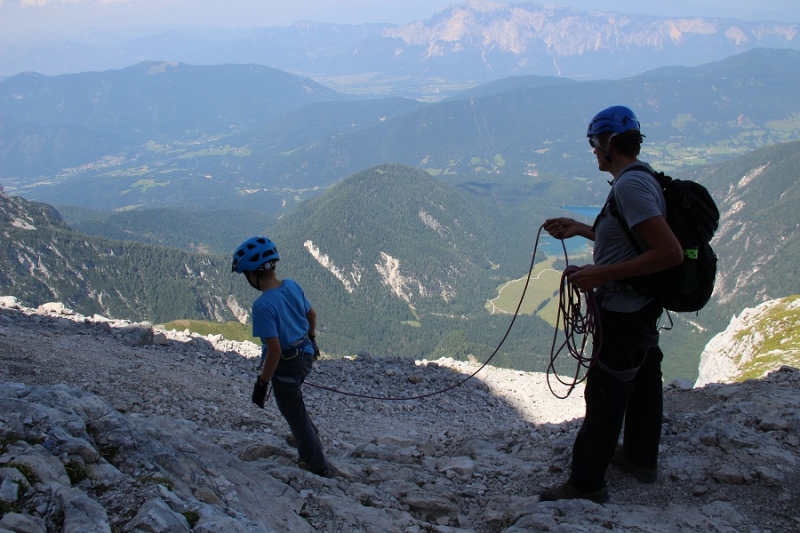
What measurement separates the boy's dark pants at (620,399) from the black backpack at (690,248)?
374 millimetres

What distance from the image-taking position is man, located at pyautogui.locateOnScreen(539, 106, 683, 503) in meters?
5.57

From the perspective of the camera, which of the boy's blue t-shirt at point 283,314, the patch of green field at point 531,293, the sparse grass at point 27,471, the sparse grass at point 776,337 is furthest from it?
the patch of green field at point 531,293

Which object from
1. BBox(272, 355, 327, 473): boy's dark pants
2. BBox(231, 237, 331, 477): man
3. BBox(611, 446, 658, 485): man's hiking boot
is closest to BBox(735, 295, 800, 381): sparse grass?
BBox(611, 446, 658, 485): man's hiking boot

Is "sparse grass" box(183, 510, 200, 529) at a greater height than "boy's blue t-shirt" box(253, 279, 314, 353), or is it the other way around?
"boy's blue t-shirt" box(253, 279, 314, 353)

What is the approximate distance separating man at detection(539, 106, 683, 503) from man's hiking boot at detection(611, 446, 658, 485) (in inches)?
0.5

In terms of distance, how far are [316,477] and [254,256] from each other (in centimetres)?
312

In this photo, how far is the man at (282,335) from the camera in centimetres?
681

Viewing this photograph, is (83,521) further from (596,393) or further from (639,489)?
(639,489)

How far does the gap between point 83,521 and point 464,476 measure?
17.9ft

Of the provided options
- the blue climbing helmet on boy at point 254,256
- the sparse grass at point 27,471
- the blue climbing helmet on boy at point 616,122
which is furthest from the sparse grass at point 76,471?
the blue climbing helmet on boy at point 616,122

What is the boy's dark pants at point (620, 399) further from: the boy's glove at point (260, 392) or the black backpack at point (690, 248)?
the boy's glove at point (260, 392)

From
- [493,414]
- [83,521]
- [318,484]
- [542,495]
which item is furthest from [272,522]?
[493,414]

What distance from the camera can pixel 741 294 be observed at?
16050cm

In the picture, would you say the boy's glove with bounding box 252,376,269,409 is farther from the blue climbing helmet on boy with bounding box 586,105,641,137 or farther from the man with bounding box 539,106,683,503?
the blue climbing helmet on boy with bounding box 586,105,641,137
